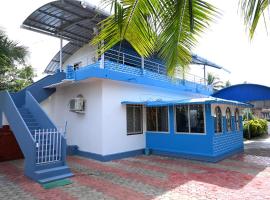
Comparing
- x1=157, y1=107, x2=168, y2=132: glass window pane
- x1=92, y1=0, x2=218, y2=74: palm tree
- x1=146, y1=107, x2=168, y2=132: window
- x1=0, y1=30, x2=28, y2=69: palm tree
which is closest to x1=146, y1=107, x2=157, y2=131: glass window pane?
x1=146, y1=107, x2=168, y2=132: window

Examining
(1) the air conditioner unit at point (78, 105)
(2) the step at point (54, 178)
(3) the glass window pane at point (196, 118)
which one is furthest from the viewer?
(1) the air conditioner unit at point (78, 105)

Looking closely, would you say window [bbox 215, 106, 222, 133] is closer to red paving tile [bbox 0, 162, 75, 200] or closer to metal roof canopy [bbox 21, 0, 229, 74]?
metal roof canopy [bbox 21, 0, 229, 74]

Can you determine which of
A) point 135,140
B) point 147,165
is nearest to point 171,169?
point 147,165

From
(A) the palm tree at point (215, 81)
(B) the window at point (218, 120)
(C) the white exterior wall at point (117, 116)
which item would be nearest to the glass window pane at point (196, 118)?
(B) the window at point (218, 120)

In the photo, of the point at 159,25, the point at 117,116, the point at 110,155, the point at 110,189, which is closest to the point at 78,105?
the point at 117,116

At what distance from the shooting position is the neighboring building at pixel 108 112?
9766 millimetres

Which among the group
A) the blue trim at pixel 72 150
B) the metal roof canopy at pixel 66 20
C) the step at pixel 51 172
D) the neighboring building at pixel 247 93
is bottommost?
the step at pixel 51 172

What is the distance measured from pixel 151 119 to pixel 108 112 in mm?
2799

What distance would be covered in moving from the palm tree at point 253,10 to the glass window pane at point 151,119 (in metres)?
10.1

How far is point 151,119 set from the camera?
40.5 feet

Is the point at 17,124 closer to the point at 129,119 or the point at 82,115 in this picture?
the point at 82,115

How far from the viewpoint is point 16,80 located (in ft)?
70.6

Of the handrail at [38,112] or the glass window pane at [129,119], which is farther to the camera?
the glass window pane at [129,119]

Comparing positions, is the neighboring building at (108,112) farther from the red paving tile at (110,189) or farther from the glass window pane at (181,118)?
the red paving tile at (110,189)
